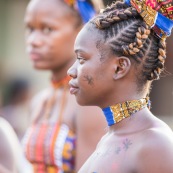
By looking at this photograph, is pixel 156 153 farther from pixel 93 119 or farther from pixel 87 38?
pixel 93 119

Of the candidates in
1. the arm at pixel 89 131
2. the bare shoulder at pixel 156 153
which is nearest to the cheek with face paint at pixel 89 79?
the bare shoulder at pixel 156 153

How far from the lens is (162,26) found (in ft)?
12.2

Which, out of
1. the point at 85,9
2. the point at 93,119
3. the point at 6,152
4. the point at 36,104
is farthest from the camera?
the point at 36,104

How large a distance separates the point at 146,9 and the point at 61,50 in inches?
85.3

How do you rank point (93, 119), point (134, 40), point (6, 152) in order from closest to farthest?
point (134, 40)
point (6, 152)
point (93, 119)

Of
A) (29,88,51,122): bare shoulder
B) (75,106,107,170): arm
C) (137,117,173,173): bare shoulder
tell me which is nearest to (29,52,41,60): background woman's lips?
(29,88,51,122): bare shoulder

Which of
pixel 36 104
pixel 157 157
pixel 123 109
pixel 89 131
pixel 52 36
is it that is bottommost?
pixel 89 131

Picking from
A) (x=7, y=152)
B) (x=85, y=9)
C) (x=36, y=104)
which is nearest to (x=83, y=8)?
(x=85, y=9)

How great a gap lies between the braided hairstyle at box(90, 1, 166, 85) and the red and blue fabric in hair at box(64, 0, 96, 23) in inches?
78.8

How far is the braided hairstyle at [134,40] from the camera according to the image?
12.0 ft

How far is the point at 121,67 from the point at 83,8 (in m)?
2.16

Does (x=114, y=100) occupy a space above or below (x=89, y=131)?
above

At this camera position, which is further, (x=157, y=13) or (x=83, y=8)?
(x=83, y=8)

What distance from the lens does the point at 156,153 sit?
3439 millimetres
